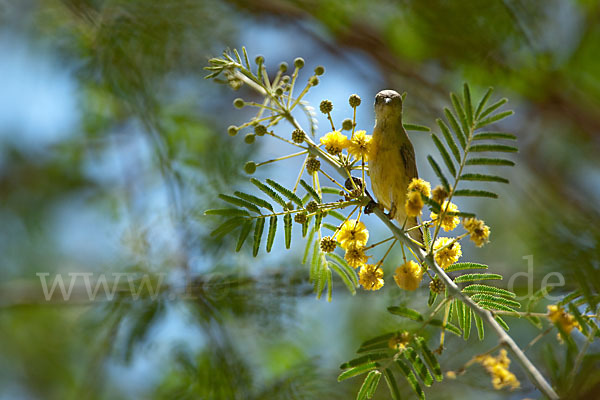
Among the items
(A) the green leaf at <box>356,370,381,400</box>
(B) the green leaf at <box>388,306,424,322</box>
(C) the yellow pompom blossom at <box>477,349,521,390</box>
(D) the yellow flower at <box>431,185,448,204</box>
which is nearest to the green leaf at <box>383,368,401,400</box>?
(A) the green leaf at <box>356,370,381,400</box>

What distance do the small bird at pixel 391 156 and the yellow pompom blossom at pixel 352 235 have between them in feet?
1.13

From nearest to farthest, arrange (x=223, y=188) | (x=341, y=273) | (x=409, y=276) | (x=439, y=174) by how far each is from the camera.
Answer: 1. (x=439, y=174)
2. (x=409, y=276)
3. (x=341, y=273)
4. (x=223, y=188)

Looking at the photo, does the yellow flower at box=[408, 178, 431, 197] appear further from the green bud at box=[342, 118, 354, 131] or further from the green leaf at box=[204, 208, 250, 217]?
the green leaf at box=[204, 208, 250, 217]

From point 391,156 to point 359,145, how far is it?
0.33 metres

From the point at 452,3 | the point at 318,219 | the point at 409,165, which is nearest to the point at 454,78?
the point at 452,3

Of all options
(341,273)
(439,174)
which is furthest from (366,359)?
(439,174)

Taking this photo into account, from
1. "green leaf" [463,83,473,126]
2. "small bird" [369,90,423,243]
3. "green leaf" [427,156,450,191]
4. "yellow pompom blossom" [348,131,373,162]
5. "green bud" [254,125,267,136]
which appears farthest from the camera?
"small bird" [369,90,423,243]

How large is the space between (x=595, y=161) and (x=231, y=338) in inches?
Result: 153

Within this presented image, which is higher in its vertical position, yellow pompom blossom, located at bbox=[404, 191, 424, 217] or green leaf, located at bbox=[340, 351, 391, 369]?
yellow pompom blossom, located at bbox=[404, 191, 424, 217]

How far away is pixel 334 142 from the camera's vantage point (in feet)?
5.15

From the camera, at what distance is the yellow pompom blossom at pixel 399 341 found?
146cm

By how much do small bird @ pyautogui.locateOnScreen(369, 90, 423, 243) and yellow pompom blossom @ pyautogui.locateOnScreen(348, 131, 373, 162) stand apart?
0.19 metres

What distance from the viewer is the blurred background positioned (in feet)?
8.88

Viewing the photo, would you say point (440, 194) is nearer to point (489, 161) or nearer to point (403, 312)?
point (489, 161)
